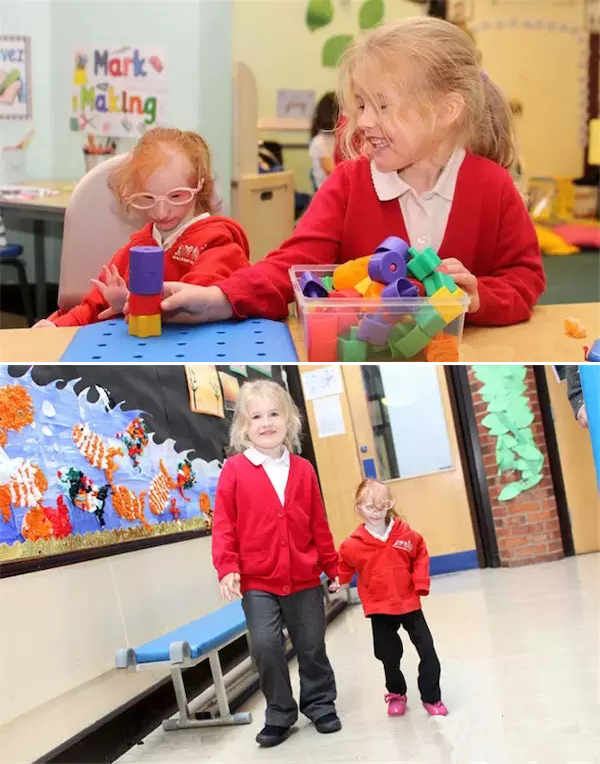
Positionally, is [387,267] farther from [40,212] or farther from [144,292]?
[40,212]

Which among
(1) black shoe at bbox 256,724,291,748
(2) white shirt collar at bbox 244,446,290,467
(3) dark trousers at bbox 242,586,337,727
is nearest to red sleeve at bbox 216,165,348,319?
(2) white shirt collar at bbox 244,446,290,467

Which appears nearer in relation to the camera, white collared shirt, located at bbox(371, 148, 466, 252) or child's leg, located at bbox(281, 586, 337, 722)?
child's leg, located at bbox(281, 586, 337, 722)

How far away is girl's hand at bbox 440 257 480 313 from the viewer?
968 mm

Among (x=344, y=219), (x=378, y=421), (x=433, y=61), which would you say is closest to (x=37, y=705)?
(x=378, y=421)

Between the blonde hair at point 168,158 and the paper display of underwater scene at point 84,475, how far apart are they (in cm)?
36

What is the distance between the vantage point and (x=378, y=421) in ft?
3.00

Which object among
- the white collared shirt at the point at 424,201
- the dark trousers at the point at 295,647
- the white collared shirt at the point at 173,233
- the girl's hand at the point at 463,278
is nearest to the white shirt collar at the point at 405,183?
the white collared shirt at the point at 424,201

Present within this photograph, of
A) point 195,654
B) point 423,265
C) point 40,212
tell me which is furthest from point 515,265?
point 40,212

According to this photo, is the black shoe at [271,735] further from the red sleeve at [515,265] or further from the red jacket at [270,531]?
the red sleeve at [515,265]

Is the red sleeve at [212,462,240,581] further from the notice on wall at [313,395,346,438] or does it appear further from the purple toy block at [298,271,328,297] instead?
the purple toy block at [298,271,328,297]

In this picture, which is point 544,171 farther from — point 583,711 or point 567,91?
point 583,711

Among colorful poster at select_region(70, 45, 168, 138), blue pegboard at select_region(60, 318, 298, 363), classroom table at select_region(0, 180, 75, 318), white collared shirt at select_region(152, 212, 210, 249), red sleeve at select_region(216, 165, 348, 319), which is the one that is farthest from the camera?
classroom table at select_region(0, 180, 75, 318)

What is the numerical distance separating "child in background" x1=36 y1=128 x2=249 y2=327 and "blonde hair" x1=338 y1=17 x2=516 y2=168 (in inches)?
7.5

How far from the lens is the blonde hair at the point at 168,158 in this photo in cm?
114
